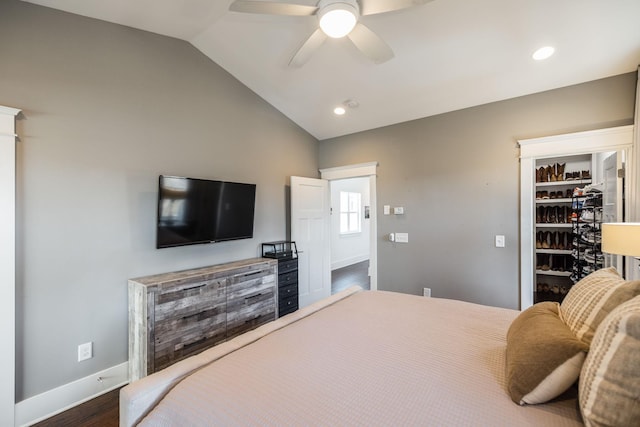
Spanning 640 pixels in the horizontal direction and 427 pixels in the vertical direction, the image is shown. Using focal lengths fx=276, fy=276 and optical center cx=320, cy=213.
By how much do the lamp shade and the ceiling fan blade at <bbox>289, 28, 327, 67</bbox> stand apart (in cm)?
229

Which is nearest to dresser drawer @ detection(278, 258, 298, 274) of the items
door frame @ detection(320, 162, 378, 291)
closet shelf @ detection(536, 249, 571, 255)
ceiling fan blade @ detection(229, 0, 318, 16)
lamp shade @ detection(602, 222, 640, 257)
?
door frame @ detection(320, 162, 378, 291)

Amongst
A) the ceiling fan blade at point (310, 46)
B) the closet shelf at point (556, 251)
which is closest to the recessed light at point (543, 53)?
the ceiling fan blade at point (310, 46)

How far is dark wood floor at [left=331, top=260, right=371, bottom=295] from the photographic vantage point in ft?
17.4

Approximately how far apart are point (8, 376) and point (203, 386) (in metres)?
1.78

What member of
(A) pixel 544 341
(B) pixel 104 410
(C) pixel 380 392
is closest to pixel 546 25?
(A) pixel 544 341

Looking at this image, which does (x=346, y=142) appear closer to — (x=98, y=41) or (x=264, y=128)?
(x=264, y=128)

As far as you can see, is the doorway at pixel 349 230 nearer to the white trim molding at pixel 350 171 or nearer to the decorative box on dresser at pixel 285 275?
the white trim molding at pixel 350 171

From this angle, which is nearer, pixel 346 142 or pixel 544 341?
pixel 544 341

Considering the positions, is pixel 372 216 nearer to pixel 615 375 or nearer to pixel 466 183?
pixel 466 183

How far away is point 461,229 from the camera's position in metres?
3.32

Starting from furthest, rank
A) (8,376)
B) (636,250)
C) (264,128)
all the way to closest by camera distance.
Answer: (264,128) → (8,376) → (636,250)

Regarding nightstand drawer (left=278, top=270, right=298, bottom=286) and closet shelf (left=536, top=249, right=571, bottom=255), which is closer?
nightstand drawer (left=278, top=270, right=298, bottom=286)

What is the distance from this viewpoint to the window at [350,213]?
7273 millimetres

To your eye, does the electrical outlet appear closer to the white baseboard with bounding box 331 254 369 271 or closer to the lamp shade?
the lamp shade
